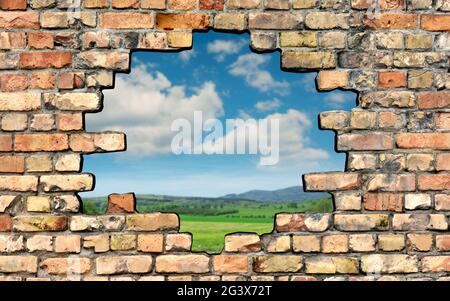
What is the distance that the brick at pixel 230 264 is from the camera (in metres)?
2.35

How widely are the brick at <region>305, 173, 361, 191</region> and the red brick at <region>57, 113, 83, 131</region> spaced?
1030mm

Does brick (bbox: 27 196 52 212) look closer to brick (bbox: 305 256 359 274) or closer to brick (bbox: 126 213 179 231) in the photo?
brick (bbox: 126 213 179 231)

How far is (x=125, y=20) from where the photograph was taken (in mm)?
2387

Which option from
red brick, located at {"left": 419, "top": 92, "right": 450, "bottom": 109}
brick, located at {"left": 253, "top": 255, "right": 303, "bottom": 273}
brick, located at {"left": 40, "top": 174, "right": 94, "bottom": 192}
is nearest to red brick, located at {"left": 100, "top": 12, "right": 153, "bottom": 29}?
brick, located at {"left": 40, "top": 174, "right": 94, "bottom": 192}

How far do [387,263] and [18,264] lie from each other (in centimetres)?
161

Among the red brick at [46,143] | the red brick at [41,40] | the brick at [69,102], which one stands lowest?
the red brick at [46,143]

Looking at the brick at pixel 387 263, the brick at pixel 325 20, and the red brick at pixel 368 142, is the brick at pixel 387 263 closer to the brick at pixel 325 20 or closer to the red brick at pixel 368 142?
the red brick at pixel 368 142

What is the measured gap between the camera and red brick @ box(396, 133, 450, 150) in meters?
2.38

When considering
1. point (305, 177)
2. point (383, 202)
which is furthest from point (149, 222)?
point (383, 202)

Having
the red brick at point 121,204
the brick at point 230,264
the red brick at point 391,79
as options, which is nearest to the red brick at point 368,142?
the red brick at point 391,79

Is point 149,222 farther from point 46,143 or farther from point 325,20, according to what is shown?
point 325,20

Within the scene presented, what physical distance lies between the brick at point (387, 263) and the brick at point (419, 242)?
0.15ft
